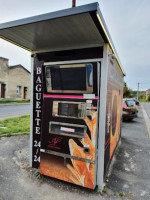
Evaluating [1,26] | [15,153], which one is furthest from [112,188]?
[1,26]

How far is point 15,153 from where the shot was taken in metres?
3.82

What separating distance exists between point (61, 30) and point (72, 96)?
107cm

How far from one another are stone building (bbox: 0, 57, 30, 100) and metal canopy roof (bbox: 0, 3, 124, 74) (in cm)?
2064

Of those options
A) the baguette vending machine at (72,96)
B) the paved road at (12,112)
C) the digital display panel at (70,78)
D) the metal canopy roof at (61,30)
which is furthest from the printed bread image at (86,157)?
the paved road at (12,112)

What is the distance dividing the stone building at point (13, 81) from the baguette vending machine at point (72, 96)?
20757 millimetres

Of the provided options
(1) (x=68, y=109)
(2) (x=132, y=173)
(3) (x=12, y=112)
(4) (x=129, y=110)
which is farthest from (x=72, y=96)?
(3) (x=12, y=112)

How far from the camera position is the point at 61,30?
7.08 feet

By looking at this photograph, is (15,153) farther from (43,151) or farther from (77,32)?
(77,32)

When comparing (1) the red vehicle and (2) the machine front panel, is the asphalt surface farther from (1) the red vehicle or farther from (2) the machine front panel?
(1) the red vehicle

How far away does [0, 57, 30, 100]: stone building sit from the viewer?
2092cm

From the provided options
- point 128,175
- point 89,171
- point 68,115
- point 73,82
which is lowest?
point 128,175

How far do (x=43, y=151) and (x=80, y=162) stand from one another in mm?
765

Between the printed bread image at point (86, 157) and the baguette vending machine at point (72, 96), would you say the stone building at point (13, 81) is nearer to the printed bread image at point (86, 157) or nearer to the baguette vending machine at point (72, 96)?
the baguette vending machine at point (72, 96)

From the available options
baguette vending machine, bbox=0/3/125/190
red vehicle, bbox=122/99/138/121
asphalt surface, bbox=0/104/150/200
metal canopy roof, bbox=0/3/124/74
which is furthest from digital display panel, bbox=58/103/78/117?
red vehicle, bbox=122/99/138/121
